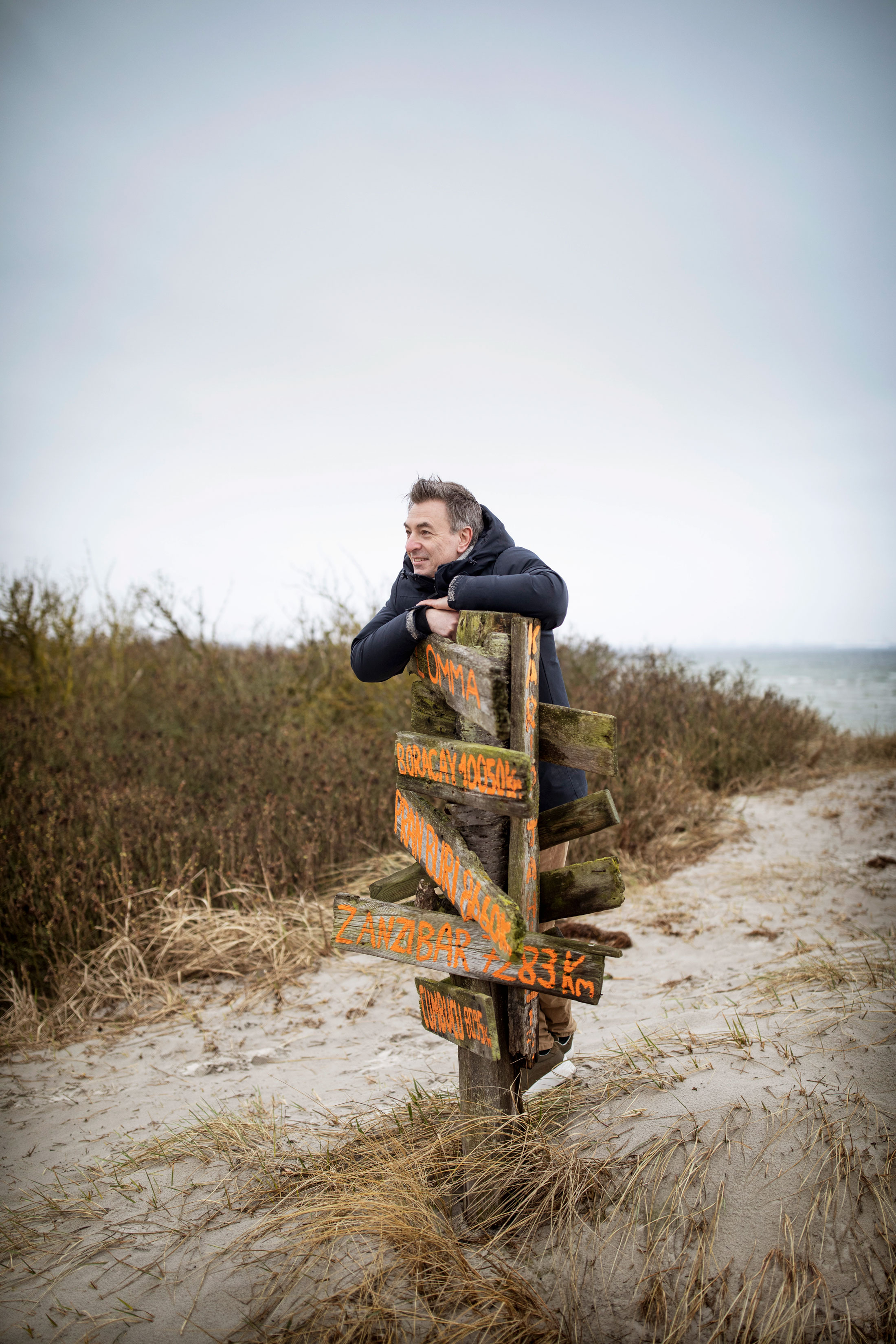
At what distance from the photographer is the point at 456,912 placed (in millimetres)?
2088

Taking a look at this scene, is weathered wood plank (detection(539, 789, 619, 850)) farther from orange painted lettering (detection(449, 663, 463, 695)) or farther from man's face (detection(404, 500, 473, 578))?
man's face (detection(404, 500, 473, 578))

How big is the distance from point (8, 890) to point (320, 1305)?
3290 mm

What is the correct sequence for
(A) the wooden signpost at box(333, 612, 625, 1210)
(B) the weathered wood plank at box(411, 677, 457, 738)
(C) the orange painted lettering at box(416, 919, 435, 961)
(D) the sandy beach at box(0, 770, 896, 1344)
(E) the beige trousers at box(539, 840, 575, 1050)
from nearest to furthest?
(D) the sandy beach at box(0, 770, 896, 1344)
(A) the wooden signpost at box(333, 612, 625, 1210)
(C) the orange painted lettering at box(416, 919, 435, 961)
(B) the weathered wood plank at box(411, 677, 457, 738)
(E) the beige trousers at box(539, 840, 575, 1050)

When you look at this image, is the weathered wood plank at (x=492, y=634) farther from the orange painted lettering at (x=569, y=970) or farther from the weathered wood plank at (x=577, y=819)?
the orange painted lettering at (x=569, y=970)

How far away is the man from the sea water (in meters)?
7.48

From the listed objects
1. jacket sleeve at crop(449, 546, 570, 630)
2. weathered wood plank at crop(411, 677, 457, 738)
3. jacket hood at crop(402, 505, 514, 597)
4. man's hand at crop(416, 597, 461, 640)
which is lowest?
weathered wood plank at crop(411, 677, 457, 738)

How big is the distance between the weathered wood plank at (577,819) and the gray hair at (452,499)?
838mm

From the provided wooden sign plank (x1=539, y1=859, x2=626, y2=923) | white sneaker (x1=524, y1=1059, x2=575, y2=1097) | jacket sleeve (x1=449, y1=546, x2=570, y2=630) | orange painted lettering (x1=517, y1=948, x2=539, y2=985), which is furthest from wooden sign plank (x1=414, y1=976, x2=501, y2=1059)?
jacket sleeve (x1=449, y1=546, x2=570, y2=630)

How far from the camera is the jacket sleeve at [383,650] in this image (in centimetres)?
201

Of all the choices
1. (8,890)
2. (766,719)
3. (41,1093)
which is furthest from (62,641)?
(766,719)

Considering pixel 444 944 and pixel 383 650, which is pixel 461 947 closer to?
pixel 444 944

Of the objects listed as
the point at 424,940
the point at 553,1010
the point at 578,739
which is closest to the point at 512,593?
the point at 578,739

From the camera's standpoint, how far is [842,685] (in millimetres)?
25031

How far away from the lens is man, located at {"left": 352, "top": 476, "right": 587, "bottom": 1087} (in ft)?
6.41
